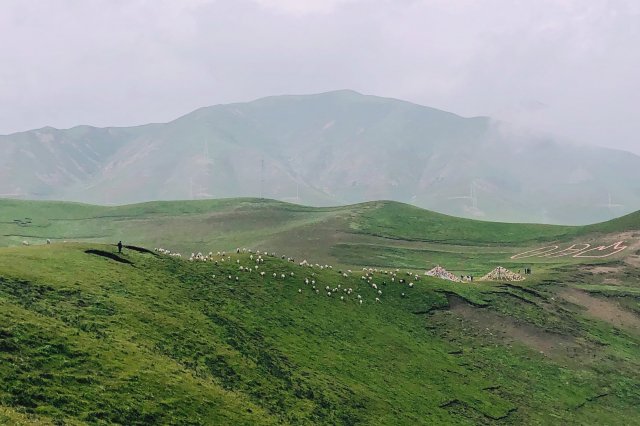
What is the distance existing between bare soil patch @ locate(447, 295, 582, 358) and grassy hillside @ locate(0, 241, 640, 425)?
1.12ft

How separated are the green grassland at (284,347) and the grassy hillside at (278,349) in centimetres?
19

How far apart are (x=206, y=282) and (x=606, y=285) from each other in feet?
334

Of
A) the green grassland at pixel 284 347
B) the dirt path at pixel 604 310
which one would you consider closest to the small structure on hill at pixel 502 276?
the green grassland at pixel 284 347

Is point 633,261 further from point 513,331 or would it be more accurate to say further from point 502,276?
point 513,331

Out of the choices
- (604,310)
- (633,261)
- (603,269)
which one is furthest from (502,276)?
(633,261)

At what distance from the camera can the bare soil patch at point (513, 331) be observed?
88188 millimetres

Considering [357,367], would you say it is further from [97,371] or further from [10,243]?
[10,243]

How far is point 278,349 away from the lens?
2387 inches

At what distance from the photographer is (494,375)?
248 feet

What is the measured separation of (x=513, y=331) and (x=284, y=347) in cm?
4625

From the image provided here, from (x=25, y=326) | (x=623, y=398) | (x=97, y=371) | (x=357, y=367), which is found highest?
(x=25, y=326)

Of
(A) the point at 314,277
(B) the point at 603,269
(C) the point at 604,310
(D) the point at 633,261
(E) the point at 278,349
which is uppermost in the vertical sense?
(D) the point at 633,261

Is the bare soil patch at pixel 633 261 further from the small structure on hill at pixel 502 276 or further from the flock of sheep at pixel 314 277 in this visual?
the flock of sheep at pixel 314 277

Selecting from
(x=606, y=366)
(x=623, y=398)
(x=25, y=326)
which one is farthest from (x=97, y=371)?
(x=606, y=366)
